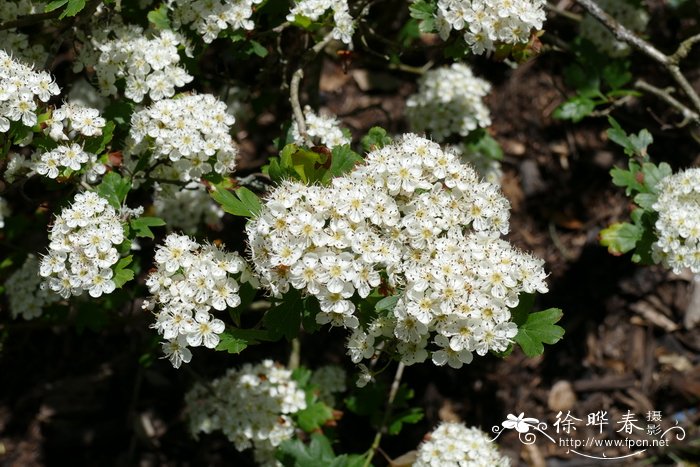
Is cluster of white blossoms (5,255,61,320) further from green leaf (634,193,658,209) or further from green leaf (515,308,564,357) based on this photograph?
green leaf (634,193,658,209)

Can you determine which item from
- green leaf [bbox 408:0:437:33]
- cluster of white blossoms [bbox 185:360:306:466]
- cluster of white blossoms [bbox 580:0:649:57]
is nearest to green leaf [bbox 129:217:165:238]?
cluster of white blossoms [bbox 185:360:306:466]

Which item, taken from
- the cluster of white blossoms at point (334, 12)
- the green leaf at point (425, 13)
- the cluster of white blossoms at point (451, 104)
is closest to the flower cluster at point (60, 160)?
the cluster of white blossoms at point (334, 12)

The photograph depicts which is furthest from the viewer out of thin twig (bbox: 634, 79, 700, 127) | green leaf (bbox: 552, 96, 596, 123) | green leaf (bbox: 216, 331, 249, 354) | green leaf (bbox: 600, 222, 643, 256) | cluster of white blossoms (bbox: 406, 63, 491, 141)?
cluster of white blossoms (bbox: 406, 63, 491, 141)

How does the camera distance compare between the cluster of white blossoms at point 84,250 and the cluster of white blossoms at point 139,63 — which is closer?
the cluster of white blossoms at point 84,250

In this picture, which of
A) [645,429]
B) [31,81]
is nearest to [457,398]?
[645,429]

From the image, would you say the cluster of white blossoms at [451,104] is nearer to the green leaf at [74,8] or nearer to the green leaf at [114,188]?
the green leaf at [114,188]
